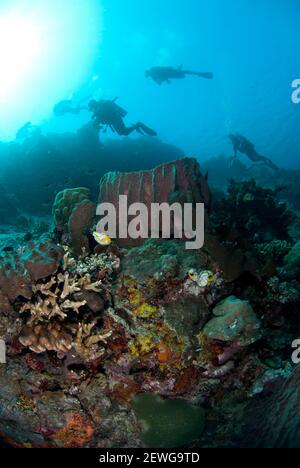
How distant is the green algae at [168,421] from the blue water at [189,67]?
6501 centimetres

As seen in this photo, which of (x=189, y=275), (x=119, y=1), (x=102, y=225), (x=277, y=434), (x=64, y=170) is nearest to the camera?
(x=277, y=434)

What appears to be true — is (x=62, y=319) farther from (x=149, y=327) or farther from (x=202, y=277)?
(x=202, y=277)

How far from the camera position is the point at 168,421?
10.8 feet

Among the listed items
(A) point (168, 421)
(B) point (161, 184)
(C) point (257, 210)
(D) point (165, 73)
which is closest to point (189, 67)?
(D) point (165, 73)

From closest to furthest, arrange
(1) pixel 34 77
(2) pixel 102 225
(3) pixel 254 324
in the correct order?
1. (3) pixel 254 324
2. (2) pixel 102 225
3. (1) pixel 34 77

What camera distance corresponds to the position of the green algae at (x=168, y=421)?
3.28 metres

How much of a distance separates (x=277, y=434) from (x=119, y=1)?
97.1 meters

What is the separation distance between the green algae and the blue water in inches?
2560

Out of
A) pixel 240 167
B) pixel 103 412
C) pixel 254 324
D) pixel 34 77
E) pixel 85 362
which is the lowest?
pixel 103 412

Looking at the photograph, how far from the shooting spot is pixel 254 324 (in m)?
3.38

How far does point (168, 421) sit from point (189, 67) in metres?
112

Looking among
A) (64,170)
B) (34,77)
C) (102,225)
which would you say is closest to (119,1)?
(34,77)

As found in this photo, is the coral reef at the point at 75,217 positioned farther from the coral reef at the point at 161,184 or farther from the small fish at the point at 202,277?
the small fish at the point at 202,277

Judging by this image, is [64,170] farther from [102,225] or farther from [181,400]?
[181,400]
